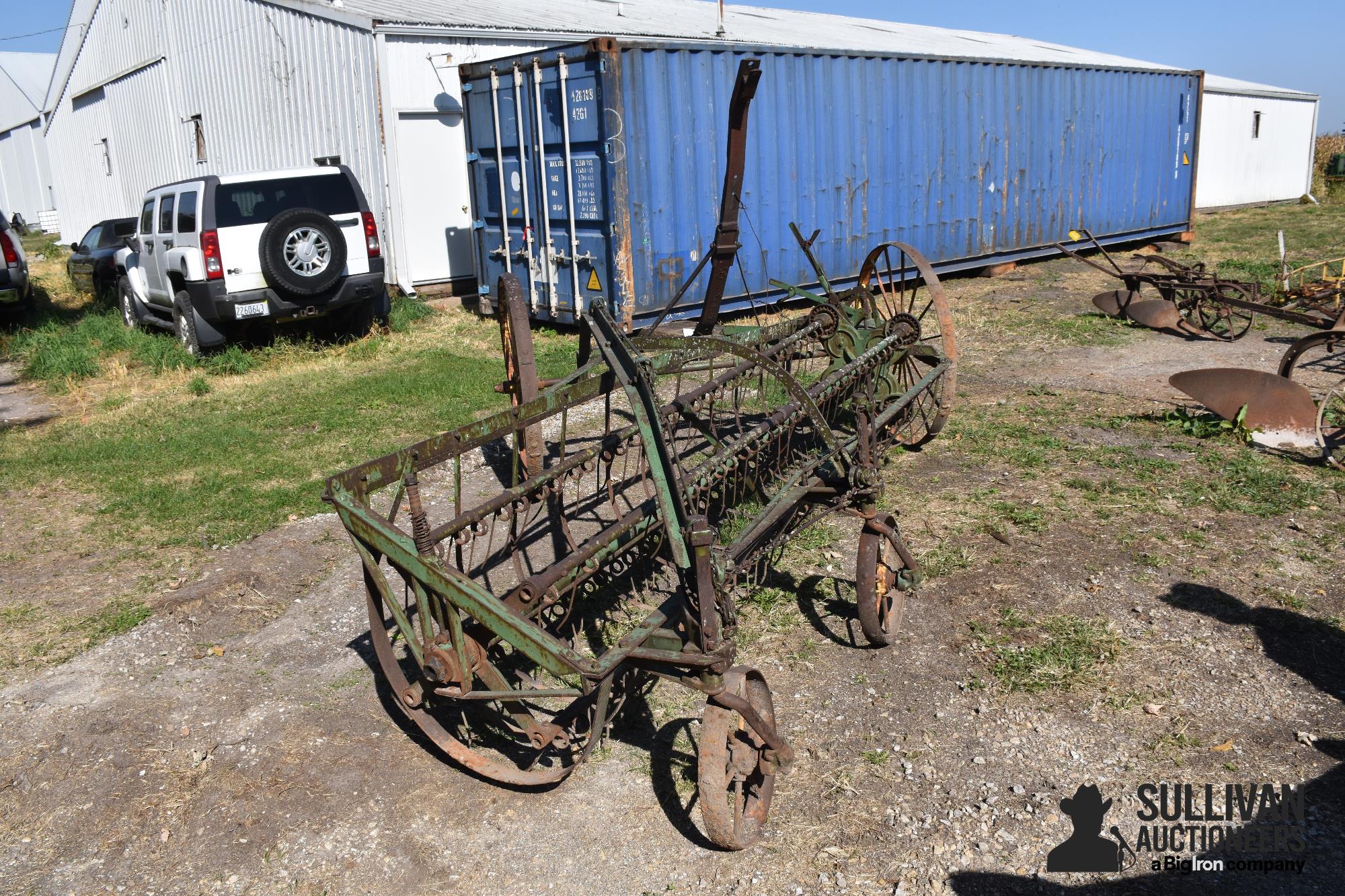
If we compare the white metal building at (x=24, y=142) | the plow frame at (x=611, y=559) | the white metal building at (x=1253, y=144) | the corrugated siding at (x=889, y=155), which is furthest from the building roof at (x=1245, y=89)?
the white metal building at (x=24, y=142)

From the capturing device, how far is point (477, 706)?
3.62m

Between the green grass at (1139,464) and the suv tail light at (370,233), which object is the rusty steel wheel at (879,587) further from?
the suv tail light at (370,233)

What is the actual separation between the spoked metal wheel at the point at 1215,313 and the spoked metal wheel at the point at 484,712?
815cm

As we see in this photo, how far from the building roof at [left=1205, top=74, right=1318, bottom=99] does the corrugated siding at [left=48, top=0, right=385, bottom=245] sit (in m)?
18.9

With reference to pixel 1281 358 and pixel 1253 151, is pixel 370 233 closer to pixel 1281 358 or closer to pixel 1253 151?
pixel 1281 358

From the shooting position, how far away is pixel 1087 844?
2920mm

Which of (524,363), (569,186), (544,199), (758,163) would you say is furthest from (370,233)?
(524,363)

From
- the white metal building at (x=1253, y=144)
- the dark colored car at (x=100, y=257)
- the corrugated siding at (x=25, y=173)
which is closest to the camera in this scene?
the dark colored car at (x=100, y=257)

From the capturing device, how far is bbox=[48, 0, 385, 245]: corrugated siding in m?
11.9

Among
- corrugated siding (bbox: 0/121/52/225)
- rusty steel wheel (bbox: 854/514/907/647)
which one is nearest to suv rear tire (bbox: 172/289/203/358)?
rusty steel wheel (bbox: 854/514/907/647)

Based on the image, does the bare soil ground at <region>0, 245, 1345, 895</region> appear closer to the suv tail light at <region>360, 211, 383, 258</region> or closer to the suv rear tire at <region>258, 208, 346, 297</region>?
the suv rear tire at <region>258, 208, 346, 297</region>

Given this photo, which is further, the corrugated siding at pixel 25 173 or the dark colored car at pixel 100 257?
the corrugated siding at pixel 25 173

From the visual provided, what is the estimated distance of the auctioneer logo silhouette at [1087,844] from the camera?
285 cm

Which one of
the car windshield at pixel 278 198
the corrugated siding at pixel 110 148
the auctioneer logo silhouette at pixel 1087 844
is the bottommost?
the auctioneer logo silhouette at pixel 1087 844
